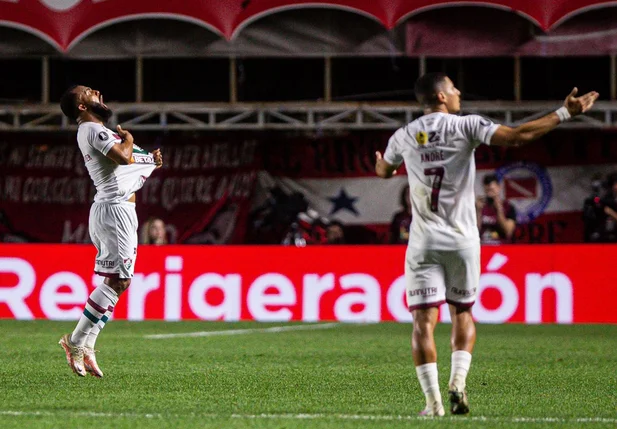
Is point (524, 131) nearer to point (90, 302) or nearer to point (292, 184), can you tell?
point (90, 302)

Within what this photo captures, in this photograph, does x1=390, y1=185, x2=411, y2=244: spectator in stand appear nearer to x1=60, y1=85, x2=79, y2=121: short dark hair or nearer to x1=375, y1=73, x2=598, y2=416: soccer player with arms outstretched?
x1=60, y1=85, x2=79, y2=121: short dark hair

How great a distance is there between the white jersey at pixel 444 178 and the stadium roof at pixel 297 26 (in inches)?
447

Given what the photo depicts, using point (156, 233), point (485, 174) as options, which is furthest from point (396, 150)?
point (485, 174)

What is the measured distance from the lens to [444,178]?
22.9ft

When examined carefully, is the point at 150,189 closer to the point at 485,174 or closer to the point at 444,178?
the point at 485,174

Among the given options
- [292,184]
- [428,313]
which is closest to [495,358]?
[428,313]

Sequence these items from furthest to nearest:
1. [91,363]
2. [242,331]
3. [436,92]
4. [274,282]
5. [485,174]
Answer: [485,174]
[274,282]
[242,331]
[91,363]
[436,92]

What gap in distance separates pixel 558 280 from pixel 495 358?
5056mm

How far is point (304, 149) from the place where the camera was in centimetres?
2189

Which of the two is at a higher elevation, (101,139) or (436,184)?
(101,139)

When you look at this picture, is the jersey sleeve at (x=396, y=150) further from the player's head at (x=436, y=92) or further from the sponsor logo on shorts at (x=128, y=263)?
the sponsor logo on shorts at (x=128, y=263)

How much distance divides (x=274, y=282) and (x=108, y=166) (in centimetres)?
763

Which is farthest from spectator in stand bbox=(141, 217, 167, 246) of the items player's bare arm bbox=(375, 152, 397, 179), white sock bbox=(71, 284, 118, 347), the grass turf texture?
player's bare arm bbox=(375, 152, 397, 179)

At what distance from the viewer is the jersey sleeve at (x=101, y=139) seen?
8969mm
